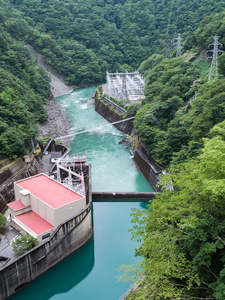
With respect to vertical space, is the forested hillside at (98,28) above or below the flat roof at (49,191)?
above

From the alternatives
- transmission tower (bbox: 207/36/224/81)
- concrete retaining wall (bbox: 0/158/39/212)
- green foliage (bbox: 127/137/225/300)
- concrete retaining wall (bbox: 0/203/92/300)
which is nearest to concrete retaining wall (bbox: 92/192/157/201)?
concrete retaining wall (bbox: 0/203/92/300)

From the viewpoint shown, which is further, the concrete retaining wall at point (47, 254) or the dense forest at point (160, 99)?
the concrete retaining wall at point (47, 254)

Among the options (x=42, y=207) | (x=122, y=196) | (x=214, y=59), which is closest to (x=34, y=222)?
(x=42, y=207)

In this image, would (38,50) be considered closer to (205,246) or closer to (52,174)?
(52,174)

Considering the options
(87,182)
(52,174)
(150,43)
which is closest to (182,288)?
(87,182)

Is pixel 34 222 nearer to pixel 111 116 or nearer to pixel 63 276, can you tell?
pixel 63 276

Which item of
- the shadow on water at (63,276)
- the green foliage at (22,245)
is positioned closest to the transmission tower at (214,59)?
the shadow on water at (63,276)

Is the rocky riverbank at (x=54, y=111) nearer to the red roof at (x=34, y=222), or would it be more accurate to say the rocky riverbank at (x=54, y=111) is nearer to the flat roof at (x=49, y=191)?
the flat roof at (x=49, y=191)
